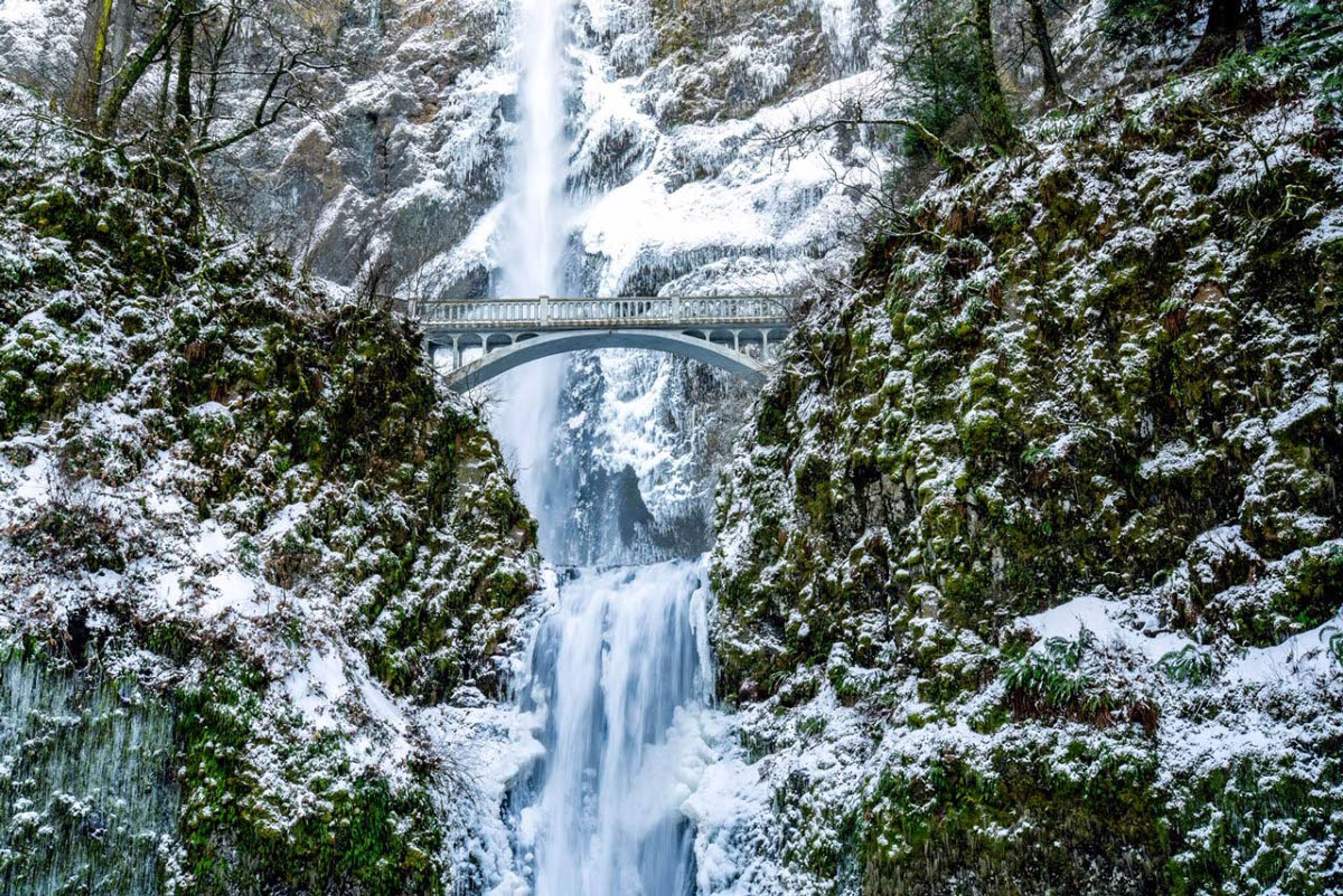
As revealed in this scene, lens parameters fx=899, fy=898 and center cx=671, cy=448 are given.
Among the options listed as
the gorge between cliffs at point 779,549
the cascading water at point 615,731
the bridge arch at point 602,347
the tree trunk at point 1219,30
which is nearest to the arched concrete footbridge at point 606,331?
the bridge arch at point 602,347

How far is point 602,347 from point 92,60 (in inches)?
467

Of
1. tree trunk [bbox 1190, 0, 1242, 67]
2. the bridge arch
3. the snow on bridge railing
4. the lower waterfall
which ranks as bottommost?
the lower waterfall

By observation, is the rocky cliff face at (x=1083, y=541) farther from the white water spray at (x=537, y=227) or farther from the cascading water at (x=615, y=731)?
the white water spray at (x=537, y=227)

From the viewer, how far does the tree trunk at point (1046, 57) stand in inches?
458

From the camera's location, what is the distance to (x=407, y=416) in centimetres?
1102

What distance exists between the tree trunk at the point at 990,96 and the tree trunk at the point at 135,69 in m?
9.61

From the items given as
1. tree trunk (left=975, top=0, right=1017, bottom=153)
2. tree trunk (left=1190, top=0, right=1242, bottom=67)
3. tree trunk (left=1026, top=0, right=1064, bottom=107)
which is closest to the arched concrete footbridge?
tree trunk (left=1026, top=0, right=1064, bottom=107)

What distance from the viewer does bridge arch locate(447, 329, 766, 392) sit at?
19.9 metres

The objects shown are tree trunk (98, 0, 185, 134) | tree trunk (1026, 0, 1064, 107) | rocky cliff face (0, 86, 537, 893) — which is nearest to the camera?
rocky cliff face (0, 86, 537, 893)

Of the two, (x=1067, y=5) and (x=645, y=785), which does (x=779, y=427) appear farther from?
(x=1067, y=5)

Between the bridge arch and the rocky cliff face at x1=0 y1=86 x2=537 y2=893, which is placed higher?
the bridge arch

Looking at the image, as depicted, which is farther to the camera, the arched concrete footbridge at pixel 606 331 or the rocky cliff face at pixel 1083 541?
the arched concrete footbridge at pixel 606 331

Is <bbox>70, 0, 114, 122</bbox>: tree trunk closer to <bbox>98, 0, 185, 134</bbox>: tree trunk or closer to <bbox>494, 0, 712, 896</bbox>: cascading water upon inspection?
<bbox>98, 0, 185, 134</bbox>: tree trunk

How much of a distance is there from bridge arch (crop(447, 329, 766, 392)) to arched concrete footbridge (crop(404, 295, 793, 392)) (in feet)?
0.06
